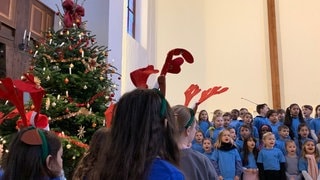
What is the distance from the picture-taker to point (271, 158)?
5316mm

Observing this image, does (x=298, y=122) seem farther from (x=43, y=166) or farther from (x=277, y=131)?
→ (x=43, y=166)

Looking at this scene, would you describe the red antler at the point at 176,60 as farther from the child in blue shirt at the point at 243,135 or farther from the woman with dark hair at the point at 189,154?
the child in blue shirt at the point at 243,135

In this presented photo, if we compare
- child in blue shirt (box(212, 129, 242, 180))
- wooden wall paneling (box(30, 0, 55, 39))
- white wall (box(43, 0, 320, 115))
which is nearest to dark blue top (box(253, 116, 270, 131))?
child in blue shirt (box(212, 129, 242, 180))

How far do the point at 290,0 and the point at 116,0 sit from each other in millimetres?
5600

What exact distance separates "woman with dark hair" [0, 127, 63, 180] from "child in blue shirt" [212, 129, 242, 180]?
3.53 metres

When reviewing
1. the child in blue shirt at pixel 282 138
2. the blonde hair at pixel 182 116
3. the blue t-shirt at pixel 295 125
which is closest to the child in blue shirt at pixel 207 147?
the child in blue shirt at pixel 282 138

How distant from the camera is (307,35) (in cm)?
1048

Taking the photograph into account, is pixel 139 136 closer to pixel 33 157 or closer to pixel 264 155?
pixel 33 157

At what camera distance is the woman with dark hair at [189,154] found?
2160 mm

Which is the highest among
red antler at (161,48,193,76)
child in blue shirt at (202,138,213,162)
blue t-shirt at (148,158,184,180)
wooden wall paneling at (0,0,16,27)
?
wooden wall paneling at (0,0,16,27)

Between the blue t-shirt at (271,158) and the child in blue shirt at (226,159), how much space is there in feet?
1.35

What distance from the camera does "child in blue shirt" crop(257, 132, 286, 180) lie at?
530 cm

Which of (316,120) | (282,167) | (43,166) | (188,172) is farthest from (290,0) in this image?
(43,166)

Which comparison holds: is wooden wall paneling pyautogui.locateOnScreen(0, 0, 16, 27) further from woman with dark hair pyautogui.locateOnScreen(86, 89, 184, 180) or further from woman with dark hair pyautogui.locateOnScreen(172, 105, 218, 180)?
woman with dark hair pyautogui.locateOnScreen(86, 89, 184, 180)
